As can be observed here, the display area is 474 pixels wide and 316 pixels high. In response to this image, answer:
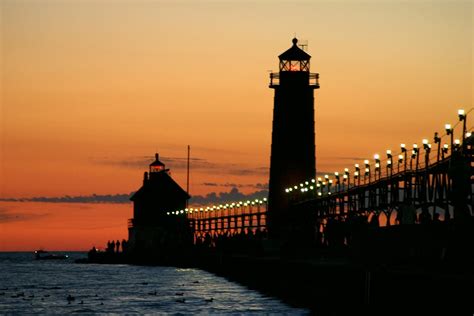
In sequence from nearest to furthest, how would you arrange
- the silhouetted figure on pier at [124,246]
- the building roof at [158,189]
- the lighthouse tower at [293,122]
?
the lighthouse tower at [293,122] → the building roof at [158,189] → the silhouetted figure on pier at [124,246]

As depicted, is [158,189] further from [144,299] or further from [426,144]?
[426,144]

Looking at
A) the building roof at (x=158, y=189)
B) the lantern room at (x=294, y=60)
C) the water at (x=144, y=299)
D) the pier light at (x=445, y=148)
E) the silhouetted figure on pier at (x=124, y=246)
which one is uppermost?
the lantern room at (x=294, y=60)

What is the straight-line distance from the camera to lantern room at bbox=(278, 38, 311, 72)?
311ft

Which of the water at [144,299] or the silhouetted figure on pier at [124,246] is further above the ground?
the silhouetted figure on pier at [124,246]

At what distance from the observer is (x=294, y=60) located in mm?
95125

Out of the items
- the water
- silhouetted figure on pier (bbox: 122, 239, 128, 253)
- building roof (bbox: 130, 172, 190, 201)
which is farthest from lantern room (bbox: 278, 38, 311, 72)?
silhouetted figure on pier (bbox: 122, 239, 128, 253)

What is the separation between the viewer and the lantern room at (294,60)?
9482cm

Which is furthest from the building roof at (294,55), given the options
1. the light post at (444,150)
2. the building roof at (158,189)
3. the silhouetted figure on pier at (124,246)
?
the silhouetted figure on pier at (124,246)

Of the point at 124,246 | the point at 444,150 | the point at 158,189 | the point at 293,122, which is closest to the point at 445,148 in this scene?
the point at 444,150

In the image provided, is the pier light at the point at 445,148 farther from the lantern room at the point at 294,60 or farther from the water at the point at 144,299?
the lantern room at the point at 294,60

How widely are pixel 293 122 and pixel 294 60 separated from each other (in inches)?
219

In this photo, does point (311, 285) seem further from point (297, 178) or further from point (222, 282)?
point (297, 178)

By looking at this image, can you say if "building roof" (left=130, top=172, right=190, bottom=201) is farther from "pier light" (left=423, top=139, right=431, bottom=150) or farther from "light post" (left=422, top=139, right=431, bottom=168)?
"pier light" (left=423, top=139, right=431, bottom=150)

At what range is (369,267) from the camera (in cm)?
4041
